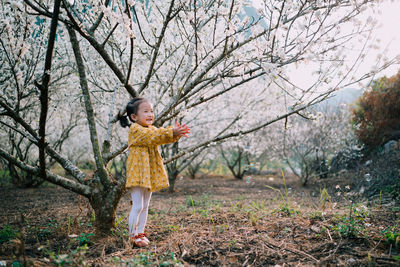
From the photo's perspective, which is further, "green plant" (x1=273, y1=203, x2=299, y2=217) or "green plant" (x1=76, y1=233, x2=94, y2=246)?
"green plant" (x1=273, y1=203, x2=299, y2=217)

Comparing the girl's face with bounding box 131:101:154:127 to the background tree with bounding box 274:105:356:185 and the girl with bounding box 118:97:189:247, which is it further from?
the background tree with bounding box 274:105:356:185

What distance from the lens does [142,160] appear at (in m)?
2.39

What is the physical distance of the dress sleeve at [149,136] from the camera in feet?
7.18

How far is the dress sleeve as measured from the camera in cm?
219

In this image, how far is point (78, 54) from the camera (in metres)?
2.50

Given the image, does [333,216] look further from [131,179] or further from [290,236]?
[131,179]

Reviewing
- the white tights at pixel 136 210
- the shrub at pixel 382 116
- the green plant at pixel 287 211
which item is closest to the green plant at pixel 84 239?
the white tights at pixel 136 210

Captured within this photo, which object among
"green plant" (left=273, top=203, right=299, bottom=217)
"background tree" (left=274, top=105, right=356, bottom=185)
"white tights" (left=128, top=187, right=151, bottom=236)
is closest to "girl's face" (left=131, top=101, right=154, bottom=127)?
"white tights" (left=128, top=187, right=151, bottom=236)

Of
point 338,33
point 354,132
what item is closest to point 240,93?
point 354,132

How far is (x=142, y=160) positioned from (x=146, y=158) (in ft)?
0.14

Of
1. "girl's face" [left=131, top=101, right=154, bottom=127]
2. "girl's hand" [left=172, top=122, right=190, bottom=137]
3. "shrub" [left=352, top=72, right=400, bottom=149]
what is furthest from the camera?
"shrub" [left=352, top=72, right=400, bottom=149]

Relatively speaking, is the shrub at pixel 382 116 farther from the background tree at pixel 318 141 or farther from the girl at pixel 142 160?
the girl at pixel 142 160

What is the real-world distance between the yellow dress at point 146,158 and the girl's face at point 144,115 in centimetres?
13

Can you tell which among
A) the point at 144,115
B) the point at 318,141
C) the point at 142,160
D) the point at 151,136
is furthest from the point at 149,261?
the point at 318,141
